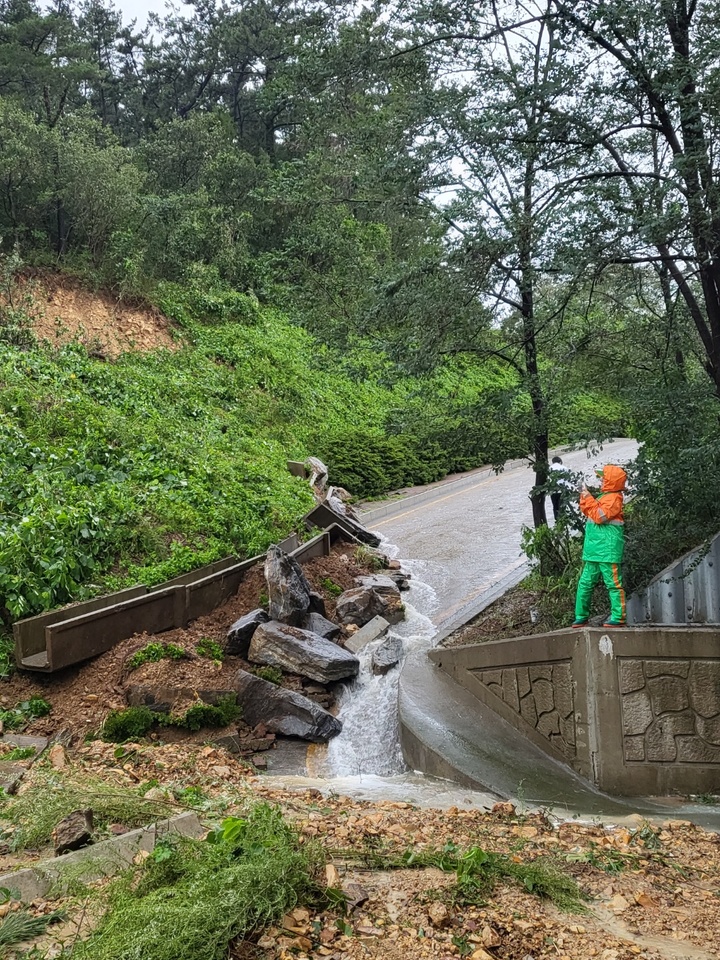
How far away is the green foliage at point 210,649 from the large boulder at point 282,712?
0.73 metres

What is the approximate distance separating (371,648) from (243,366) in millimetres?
15923

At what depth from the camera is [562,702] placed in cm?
793

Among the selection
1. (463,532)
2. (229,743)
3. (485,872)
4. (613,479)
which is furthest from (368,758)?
(463,532)

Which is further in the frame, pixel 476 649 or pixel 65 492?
pixel 65 492

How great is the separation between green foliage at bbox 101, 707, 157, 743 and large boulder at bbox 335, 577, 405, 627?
13.4ft

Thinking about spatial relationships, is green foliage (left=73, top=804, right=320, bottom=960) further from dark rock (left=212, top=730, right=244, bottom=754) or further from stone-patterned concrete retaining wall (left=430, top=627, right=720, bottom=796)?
stone-patterned concrete retaining wall (left=430, top=627, right=720, bottom=796)

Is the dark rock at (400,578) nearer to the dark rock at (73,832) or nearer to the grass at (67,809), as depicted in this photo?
the grass at (67,809)

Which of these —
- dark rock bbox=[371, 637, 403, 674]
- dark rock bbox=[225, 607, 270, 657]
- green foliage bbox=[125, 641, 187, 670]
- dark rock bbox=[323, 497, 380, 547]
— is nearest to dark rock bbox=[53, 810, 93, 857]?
green foliage bbox=[125, 641, 187, 670]

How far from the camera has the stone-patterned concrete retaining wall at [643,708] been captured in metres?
7.34

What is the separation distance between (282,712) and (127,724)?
1733 mm

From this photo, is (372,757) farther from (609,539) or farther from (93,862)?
(93,862)

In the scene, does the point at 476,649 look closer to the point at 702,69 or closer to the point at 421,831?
the point at 421,831

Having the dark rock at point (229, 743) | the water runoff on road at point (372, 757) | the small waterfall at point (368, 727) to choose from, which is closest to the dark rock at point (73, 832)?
the water runoff on road at point (372, 757)

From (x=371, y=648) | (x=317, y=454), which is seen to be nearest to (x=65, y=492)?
(x=371, y=648)
